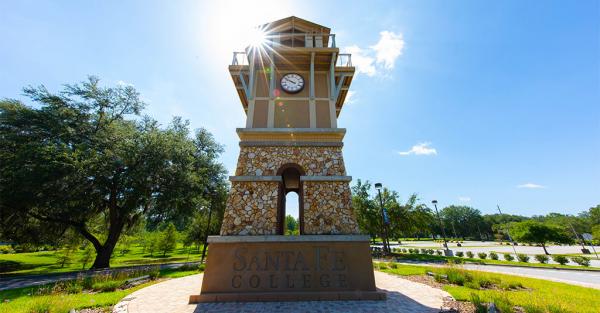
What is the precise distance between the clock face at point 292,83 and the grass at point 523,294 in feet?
36.0

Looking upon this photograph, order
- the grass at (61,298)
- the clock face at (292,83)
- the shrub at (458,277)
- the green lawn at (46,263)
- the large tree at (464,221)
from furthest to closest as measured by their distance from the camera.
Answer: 1. the large tree at (464,221)
2. the green lawn at (46,263)
3. the clock face at (292,83)
4. the shrub at (458,277)
5. the grass at (61,298)

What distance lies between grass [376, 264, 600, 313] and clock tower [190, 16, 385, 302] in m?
3.59

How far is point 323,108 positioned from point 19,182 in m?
20.2

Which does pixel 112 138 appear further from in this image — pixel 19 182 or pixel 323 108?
pixel 323 108

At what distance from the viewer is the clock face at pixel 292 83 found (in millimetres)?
11969

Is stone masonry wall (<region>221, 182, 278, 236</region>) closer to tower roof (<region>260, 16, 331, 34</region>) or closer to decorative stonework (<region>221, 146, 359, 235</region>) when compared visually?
decorative stonework (<region>221, 146, 359, 235</region>)

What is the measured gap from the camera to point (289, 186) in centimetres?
1408

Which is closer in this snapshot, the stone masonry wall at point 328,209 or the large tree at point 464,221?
the stone masonry wall at point 328,209

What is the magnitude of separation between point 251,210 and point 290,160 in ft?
9.34

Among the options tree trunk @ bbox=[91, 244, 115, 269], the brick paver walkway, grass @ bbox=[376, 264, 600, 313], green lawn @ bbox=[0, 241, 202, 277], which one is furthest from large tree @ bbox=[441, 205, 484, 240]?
tree trunk @ bbox=[91, 244, 115, 269]

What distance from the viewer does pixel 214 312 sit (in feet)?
21.8

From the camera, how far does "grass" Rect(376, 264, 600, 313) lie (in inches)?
241

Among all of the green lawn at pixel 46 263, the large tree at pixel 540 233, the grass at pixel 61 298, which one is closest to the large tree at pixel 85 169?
the green lawn at pixel 46 263

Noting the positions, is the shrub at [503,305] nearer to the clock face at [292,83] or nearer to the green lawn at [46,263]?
the clock face at [292,83]
